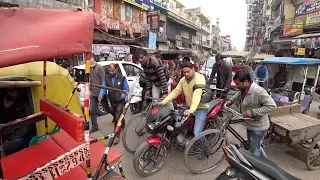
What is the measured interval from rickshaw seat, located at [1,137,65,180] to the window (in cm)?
476

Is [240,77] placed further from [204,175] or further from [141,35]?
[141,35]

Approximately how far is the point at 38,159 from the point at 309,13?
21070 millimetres

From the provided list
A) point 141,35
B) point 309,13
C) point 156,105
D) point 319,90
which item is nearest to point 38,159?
point 156,105

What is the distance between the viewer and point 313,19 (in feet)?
54.3

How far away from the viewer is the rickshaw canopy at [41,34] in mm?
1494

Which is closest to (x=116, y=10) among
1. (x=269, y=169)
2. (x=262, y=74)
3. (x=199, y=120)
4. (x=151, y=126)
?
(x=262, y=74)

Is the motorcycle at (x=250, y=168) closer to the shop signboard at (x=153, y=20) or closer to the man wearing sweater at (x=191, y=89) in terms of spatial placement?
the man wearing sweater at (x=191, y=89)

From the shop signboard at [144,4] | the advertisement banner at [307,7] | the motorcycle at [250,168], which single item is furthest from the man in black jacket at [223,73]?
the shop signboard at [144,4]

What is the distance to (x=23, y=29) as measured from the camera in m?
1.62

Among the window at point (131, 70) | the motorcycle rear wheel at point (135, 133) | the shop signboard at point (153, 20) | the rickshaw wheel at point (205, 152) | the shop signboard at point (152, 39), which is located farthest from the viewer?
the shop signboard at point (153, 20)

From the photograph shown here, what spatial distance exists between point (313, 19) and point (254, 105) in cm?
1779

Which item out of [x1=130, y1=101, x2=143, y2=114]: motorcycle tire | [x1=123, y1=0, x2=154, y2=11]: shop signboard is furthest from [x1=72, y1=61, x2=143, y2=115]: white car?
[x1=123, y1=0, x2=154, y2=11]: shop signboard

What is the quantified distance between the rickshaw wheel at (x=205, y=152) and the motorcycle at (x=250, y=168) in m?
0.95

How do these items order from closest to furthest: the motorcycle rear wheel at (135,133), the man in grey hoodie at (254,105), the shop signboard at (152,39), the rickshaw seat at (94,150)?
1. the rickshaw seat at (94,150)
2. the man in grey hoodie at (254,105)
3. the motorcycle rear wheel at (135,133)
4. the shop signboard at (152,39)
